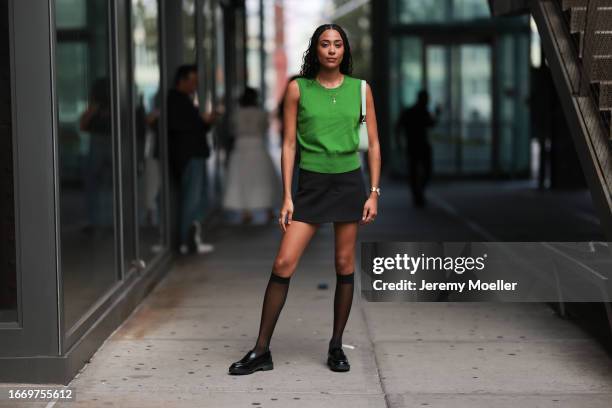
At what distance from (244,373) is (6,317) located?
1231 millimetres

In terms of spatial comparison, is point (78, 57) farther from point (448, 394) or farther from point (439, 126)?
point (439, 126)

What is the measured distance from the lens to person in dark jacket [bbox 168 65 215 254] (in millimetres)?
10031

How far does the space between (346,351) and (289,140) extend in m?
1.42

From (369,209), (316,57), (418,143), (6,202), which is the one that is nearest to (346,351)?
(369,209)

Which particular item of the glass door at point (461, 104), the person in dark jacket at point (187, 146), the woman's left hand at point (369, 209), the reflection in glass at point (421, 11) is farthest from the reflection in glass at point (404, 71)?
the woman's left hand at point (369, 209)

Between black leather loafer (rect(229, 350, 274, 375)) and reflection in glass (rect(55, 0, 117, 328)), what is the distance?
2.97 feet

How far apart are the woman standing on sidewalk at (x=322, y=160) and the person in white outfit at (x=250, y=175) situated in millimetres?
8269

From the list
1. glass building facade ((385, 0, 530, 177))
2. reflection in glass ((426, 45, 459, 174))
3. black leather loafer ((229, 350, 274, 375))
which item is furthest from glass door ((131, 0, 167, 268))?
reflection in glass ((426, 45, 459, 174))

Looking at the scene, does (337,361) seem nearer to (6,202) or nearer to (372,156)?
(372,156)

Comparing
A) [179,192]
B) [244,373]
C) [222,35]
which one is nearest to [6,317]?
[244,373]

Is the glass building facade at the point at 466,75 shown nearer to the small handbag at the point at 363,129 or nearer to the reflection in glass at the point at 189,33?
the reflection in glass at the point at 189,33

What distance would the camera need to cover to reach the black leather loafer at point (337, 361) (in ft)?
18.9

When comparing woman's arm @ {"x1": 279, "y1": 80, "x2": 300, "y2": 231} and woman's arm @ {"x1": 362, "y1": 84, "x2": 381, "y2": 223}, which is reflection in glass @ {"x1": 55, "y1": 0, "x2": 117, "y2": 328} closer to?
woman's arm @ {"x1": 279, "y1": 80, "x2": 300, "y2": 231}

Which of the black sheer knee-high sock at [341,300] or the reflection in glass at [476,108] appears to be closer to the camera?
the black sheer knee-high sock at [341,300]
